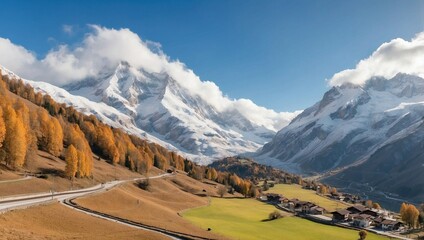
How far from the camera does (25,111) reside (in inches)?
5787

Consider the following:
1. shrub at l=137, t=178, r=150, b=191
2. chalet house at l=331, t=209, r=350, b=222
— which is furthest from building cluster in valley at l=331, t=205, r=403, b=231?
shrub at l=137, t=178, r=150, b=191

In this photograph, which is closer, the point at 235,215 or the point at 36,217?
the point at 36,217

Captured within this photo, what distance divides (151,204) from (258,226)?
30.3 m

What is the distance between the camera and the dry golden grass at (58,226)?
50.8m

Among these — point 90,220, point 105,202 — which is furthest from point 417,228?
point 90,220

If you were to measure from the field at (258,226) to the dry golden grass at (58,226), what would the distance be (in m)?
31.4

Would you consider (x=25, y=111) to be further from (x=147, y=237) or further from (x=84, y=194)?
(x=147, y=237)

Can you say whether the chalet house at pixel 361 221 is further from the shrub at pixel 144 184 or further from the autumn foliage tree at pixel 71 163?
the autumn foliage tree at pixel 71 163

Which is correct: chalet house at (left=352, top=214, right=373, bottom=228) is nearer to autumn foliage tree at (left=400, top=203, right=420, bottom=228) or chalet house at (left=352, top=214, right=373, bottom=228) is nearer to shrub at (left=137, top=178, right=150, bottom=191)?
autumn foliage tree at (left=400, top=203, right=420, bottom=228)

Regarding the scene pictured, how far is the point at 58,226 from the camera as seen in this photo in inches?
2375

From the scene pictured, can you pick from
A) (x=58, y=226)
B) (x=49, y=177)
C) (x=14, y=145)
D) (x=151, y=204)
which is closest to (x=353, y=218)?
(x=151, y=204)

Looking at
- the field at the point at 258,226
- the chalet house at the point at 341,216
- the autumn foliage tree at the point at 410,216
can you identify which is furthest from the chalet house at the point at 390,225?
the field at the point at 258,226

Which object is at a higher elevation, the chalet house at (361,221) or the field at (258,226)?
the chalet house at (361,221)

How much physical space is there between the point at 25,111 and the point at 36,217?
3774 inches
